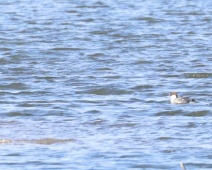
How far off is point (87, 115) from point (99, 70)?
4.69m

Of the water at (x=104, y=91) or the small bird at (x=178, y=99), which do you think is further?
the small bird at (x=178, y=99)

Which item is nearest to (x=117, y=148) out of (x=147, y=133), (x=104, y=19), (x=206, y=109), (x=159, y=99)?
(x=147, y=133)

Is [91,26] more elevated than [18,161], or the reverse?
[18,161]

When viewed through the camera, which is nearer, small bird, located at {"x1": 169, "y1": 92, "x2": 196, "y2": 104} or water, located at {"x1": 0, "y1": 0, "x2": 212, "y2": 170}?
water, located at {"x1": 0, "y1": 0, "x2": 212, "y2": 170}

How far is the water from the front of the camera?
426 inches

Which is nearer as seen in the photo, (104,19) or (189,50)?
(189,50)

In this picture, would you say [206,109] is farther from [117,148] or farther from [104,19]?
[104,19]

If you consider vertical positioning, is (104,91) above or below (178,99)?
below

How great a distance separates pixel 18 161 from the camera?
10.4m

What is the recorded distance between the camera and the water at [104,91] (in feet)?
35.5

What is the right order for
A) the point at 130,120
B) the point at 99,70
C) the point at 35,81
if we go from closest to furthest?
1. the point at 130,120
2. the point at 35,81
3. the point at 99,70

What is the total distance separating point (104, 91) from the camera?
15547 millimetres

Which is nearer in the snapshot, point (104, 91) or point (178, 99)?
point (178, 99)

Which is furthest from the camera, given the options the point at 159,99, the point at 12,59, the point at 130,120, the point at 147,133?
the point at 12,59
